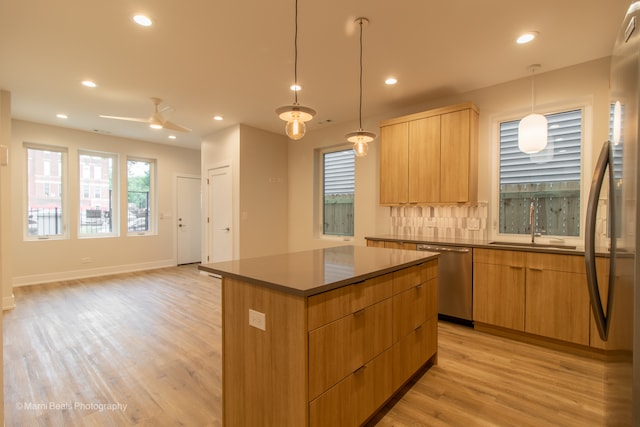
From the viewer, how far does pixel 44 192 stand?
17.8ft

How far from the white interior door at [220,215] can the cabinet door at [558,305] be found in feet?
14.2

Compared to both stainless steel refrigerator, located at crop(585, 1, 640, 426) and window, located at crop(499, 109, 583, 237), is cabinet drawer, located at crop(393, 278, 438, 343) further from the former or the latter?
window, located at crop(499, 109, 583, 237)

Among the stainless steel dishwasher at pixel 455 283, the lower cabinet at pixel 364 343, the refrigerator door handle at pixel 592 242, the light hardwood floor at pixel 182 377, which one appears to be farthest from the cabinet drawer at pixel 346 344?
the stainless steel dishwasher at pixel 455 283

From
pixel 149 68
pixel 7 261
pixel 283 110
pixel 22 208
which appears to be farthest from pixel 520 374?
pixel 22 208

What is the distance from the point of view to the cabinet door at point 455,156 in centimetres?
345

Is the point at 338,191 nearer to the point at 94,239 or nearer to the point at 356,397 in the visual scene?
the point at 356,397

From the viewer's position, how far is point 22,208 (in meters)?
5.11

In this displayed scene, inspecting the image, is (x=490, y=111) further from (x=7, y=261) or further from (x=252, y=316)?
(x=7, y=261)

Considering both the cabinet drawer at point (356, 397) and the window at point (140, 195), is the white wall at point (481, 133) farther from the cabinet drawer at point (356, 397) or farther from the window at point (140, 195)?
the window at point (140, 195)

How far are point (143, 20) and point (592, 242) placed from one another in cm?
320

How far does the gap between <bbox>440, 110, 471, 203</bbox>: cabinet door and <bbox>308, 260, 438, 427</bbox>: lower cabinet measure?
1.56 metres

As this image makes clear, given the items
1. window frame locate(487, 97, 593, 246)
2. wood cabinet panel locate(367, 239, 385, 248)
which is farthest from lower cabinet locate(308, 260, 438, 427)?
window frame locate(487, 97, 593, 246)

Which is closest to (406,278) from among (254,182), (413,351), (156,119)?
(413,351)

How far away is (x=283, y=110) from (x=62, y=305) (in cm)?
435
